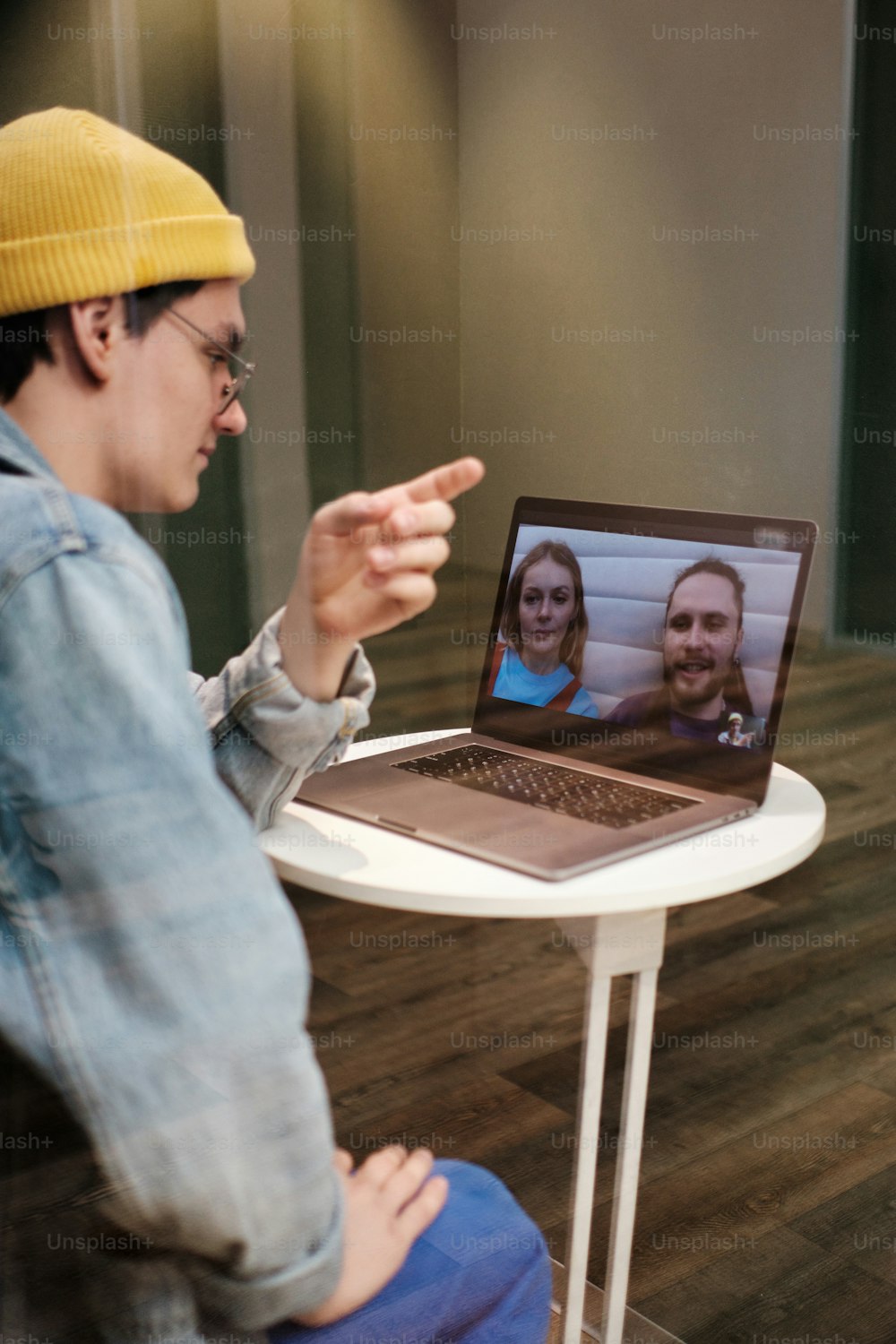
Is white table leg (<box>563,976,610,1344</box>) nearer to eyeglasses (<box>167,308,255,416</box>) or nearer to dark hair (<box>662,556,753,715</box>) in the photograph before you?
dark hair (<box>662,556,753,715</box>)

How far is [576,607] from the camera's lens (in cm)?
121

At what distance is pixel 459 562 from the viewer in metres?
1.26

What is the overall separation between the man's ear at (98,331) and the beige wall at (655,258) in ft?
1.63

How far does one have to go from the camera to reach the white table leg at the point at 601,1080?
998 millimetres

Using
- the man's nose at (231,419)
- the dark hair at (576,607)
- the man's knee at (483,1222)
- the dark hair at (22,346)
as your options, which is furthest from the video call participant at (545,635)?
the dark hair at (22,346)

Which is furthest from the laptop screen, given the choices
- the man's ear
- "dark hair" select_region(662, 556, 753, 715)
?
the man's ear

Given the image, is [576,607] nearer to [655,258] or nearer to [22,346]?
[655,258]

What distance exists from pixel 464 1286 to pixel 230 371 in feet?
2.11

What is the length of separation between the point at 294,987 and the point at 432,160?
83 cm

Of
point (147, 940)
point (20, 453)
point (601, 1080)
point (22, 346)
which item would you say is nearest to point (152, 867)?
point (147, 940)

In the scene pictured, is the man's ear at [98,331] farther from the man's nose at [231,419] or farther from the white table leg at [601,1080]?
the white table leg at [601,1080]

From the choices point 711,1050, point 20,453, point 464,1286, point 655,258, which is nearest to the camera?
point 20,453

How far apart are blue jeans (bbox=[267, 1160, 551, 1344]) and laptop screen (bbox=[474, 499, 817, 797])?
42 cm

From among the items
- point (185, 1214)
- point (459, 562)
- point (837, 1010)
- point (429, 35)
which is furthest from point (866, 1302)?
point (429, 35)
